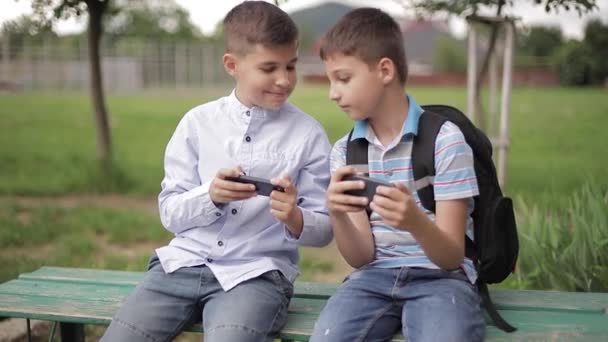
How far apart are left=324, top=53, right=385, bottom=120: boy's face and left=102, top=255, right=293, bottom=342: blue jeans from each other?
2.03 feet

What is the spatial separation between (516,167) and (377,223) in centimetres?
653

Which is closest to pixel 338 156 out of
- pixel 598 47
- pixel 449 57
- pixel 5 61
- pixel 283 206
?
pixel 283 206

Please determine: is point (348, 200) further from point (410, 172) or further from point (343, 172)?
point (410, 172)

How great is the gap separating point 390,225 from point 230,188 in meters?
0.49

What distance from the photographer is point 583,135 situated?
12.1 metres

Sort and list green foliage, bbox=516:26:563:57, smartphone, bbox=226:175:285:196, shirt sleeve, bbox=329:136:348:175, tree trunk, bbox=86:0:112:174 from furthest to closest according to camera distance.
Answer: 1. green foliage, bbox=516:26:563:57
2. tree trunk, bbox=86:0:112:174
3. shirt sleeve, bbox=329:136:348:175
4. smartphone, bbox=226:175:285:196

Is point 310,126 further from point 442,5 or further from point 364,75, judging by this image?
point 442,5

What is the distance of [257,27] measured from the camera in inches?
98.0

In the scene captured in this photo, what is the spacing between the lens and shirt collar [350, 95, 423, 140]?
7.50ft

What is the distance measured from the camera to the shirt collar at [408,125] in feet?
7.50

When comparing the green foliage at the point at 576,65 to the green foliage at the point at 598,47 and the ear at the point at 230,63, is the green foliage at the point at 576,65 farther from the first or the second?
the ear at the point at 230,63

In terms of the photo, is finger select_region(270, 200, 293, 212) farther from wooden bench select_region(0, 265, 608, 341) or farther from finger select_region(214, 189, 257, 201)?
wooden bench select_region(0, 265, 608, 341)

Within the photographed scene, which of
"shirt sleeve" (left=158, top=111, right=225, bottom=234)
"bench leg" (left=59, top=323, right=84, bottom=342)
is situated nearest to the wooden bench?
"bench leg" (left=59, top=323, right=84, bottom=342)

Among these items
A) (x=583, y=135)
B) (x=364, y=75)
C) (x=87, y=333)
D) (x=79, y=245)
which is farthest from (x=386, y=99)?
(x=583, y=135)
